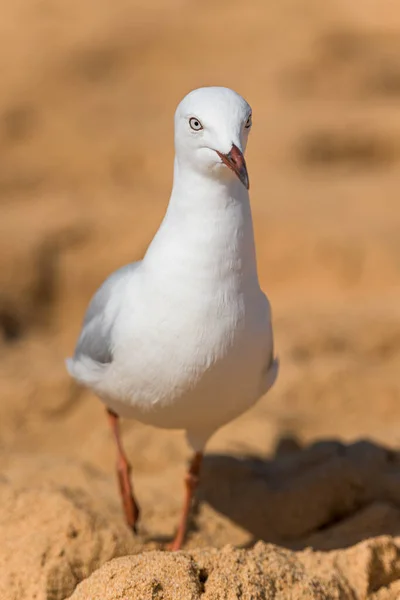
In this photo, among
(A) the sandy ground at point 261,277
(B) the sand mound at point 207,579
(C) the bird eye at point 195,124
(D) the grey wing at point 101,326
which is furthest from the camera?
(D) the grey wing at point 101,326

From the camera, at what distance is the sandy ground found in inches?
139

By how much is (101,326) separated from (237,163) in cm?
111

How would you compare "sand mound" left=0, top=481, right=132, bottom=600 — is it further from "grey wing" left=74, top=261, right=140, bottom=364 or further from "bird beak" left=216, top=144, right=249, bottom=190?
"bird beak" left=216, top=144, right=249, bottom=190

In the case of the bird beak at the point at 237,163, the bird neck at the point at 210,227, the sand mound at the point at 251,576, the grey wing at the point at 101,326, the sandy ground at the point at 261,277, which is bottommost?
the sandy ground at the point at 261,277

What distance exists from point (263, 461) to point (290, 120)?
694 cm

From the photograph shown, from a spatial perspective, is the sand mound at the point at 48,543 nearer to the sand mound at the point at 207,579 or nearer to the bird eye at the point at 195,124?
the sand mound at the point at 207,579

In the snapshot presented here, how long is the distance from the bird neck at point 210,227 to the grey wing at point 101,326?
447 millimetres

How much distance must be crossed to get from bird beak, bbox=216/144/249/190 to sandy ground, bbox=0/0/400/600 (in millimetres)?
1253

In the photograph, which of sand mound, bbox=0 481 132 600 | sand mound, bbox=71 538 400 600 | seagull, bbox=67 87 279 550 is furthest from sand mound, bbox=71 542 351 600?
seagull, bbox=67 87 279 550

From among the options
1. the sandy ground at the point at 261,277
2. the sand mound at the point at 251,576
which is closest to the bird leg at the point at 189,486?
the sandy ground at the point at 261,277

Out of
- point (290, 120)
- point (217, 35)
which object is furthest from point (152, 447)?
point (217, 35)

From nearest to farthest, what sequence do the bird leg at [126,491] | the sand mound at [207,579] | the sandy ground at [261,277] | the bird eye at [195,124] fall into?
the sand mound at [207,579] < the bird eye at [195,124] < the sandy ground at [261,277] < the bird leg at [126,491]

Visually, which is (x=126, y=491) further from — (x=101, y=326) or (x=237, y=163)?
(x=237, y=163)

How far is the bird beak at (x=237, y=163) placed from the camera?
10.3ft
